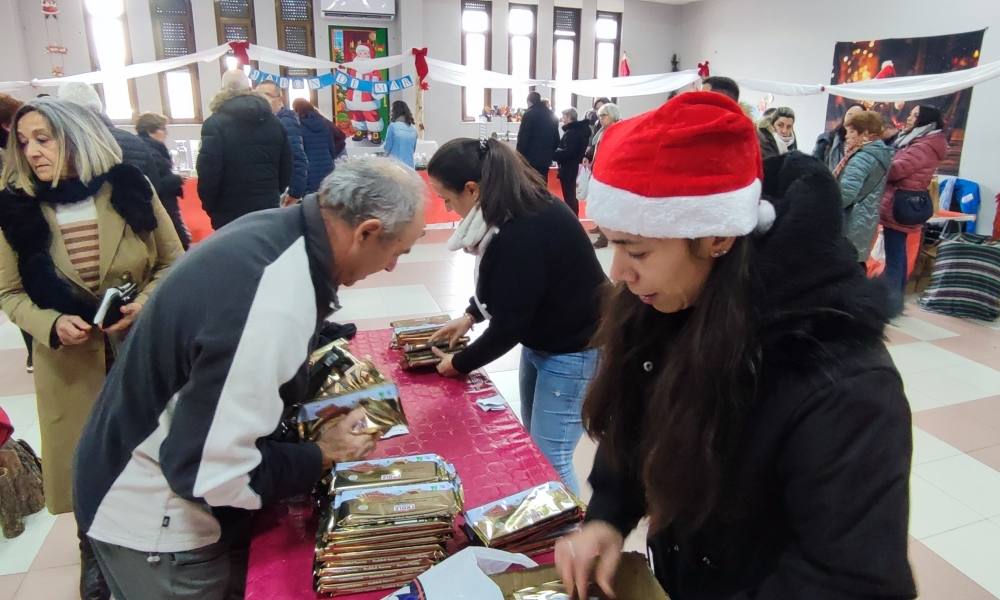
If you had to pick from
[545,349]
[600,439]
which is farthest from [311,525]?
[545,349]

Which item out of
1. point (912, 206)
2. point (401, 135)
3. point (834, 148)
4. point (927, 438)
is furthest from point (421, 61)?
point (927, 438)

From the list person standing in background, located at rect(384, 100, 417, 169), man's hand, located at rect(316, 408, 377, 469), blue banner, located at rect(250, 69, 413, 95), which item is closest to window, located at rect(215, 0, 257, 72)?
blue banner, located at rect(250, 69, 413, 95)

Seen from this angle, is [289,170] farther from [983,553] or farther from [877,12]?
[877,12]

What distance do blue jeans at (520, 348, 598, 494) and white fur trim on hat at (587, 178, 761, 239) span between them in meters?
1.14

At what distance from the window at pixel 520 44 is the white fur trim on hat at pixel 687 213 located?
12401 mm

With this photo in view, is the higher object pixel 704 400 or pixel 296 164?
pixel 704 400

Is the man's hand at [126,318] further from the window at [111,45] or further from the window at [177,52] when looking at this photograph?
the window at [177,52]

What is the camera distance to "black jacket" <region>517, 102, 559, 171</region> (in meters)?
7.65

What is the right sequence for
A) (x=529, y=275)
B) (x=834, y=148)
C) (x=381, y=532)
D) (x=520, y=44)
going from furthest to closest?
1. (x=520, y=44)
2. (x=834, y=148)
3. (x=529, y=275)
4. (x=381, y=532)

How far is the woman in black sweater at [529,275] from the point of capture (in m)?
1.85

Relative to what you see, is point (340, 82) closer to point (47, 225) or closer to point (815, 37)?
point (47, 225)

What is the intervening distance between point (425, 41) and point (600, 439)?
12270 millimetres

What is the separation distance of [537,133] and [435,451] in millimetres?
6538

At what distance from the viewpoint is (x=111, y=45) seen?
1078 centimetres
